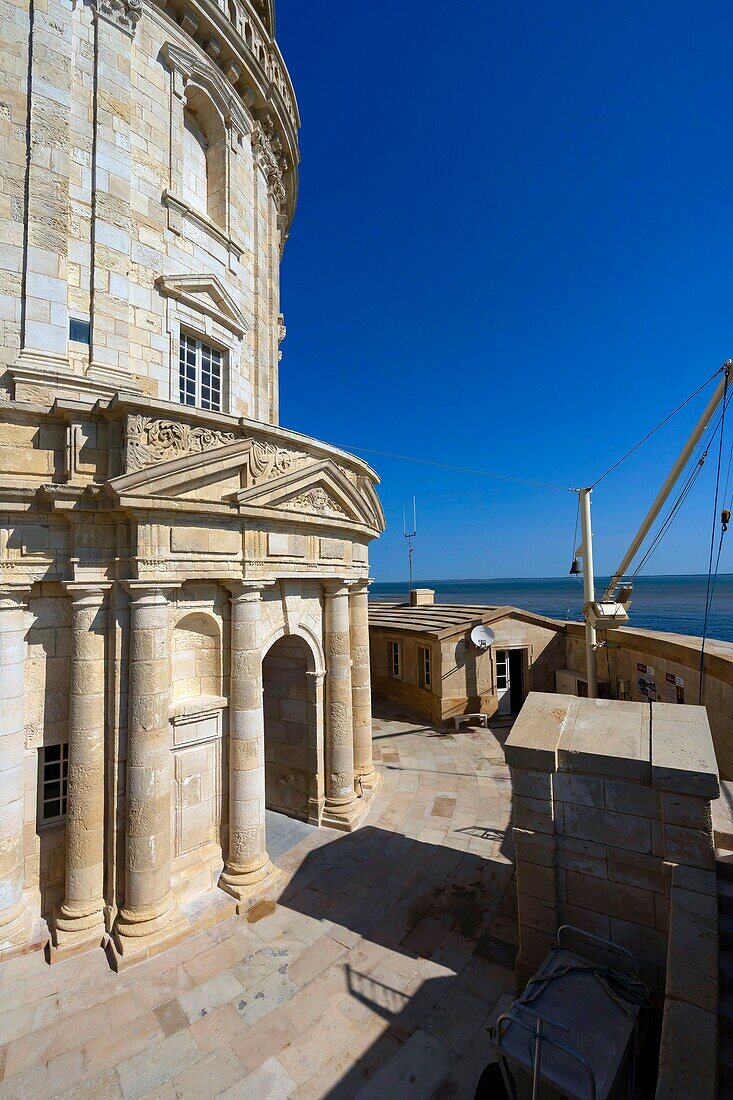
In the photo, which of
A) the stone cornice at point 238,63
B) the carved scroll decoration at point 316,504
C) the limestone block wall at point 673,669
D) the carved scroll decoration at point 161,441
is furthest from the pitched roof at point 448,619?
the stone cornice at point 238,63

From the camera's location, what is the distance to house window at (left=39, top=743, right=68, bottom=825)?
8023mm

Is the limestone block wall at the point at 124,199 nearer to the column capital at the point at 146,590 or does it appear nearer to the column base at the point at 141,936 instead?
the column capital at the point at 146,590

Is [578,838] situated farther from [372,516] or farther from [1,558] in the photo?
[1,558]

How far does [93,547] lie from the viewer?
795 cm

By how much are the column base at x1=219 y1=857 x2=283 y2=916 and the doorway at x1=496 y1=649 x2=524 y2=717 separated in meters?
13.3

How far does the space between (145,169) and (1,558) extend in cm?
915

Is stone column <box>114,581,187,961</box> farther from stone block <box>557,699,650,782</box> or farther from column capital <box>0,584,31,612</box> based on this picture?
stone block <box>557,699,650,782</box>

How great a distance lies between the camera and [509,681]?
20.5 metres

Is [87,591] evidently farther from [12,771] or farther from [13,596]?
[12,771]

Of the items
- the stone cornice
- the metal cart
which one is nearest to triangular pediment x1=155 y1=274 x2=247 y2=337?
the stone cornice

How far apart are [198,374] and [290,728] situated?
Answer: 9456mm

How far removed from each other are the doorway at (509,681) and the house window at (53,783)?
1615 centimetres

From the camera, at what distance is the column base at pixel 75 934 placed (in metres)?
7.22

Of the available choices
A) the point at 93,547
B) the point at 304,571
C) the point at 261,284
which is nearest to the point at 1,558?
the point at 93,547
